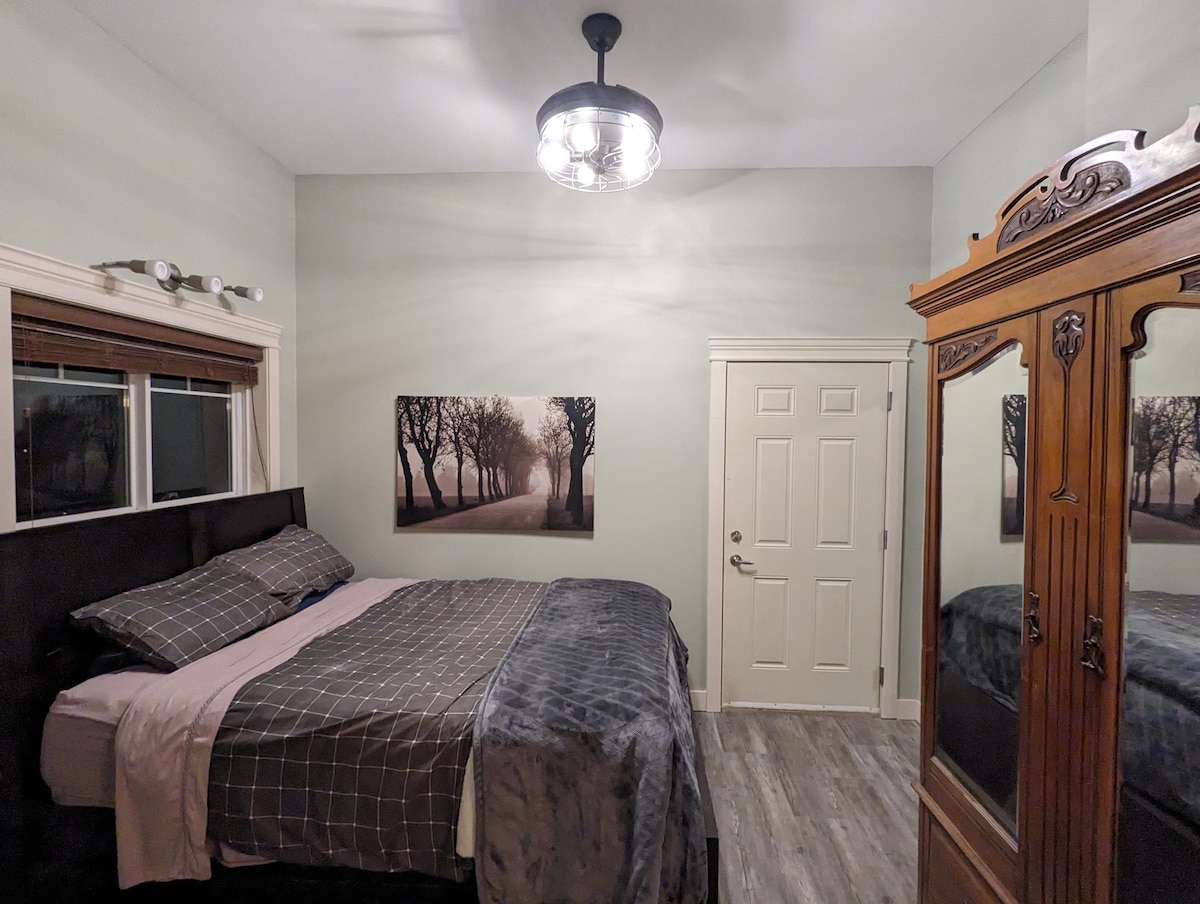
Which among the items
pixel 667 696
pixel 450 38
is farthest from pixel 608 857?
pixel 450 38

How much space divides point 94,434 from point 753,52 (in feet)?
9.85

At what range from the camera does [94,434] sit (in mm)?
2154

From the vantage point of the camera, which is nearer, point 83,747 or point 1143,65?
point 1143,65

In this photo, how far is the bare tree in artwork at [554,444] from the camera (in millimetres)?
3131

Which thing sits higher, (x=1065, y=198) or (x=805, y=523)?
(x=1065, y=198)

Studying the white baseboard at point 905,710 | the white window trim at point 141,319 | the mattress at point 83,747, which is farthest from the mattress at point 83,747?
the white baseboard at point 905,710

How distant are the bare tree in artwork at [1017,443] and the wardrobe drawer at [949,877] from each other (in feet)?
2.87

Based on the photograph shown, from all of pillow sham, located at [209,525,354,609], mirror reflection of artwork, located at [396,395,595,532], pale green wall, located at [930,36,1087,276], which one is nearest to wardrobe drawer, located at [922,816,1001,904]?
mirror reflection of artwork, located at [396,395,595,532]

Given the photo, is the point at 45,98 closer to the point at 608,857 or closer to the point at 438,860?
the point at 438,860

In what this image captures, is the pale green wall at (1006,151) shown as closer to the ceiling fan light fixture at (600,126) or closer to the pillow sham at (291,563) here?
the ceiling fan light fixture at (600,126)

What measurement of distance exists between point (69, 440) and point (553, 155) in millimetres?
2154

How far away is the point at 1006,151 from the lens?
2.43 meters

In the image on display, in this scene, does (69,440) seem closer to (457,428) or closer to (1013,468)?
(457,428)

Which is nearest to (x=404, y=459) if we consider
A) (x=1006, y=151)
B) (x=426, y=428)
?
(x=426, y=428)
